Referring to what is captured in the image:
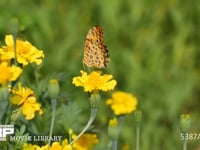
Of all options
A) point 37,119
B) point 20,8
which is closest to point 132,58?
point 20,8

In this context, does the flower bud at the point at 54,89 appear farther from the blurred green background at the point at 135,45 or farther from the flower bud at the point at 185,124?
the blurred green background at the point at 135,45

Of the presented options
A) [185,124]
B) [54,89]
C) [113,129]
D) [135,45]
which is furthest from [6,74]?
[135,45]

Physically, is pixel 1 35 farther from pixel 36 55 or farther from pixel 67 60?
pixel 36 55

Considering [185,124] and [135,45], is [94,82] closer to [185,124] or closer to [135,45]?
[185,124]

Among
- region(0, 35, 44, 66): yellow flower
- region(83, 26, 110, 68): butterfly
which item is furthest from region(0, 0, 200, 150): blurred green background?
region(0, 35, 44, 66): yellow flower

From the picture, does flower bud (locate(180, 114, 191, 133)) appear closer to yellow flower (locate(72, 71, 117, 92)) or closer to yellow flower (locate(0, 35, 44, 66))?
yellow flower (locate(72, 71, 117, 92))

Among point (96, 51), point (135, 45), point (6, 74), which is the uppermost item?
point (135, 45)
